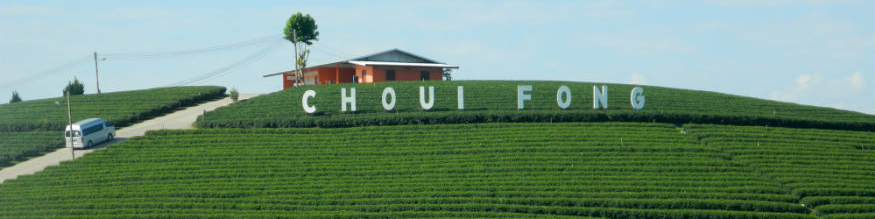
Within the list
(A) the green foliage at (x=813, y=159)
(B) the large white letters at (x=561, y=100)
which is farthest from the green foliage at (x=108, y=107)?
(A) the green foliage at (x=813, y=159)

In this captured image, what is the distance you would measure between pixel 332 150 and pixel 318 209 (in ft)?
30.8

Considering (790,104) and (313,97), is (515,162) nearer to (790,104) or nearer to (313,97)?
(313,97)

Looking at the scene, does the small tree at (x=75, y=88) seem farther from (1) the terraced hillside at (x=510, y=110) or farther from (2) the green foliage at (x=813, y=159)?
(2) the green foliage at (x=813, y=159)

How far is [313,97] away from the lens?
56.3 meters

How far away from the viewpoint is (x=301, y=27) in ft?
242

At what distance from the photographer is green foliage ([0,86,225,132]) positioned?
56.3 metres

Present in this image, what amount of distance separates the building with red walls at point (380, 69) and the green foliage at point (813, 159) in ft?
94.3

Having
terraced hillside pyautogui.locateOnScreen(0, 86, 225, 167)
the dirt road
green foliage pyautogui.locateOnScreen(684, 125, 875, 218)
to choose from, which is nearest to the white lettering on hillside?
green foliage pyautogui.locateOnScreen(684, 125, 875, 218)

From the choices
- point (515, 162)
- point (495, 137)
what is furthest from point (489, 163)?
point (495, 137)

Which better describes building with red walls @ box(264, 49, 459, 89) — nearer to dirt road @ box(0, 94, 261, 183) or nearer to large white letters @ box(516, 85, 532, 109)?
dirt road @ box(0, 94, 261, 183)

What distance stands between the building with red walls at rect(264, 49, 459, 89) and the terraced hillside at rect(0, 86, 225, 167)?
9.21 m

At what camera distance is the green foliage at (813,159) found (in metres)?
35.8

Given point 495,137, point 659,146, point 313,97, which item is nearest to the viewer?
point 659,146

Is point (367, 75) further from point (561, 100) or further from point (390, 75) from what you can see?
point (561, 100)
